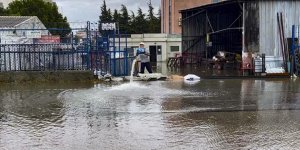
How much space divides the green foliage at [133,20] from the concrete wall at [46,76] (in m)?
74.3

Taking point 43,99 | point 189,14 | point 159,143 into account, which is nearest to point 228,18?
point 189,14

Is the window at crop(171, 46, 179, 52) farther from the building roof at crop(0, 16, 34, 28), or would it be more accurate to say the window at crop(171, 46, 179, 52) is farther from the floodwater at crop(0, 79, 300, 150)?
the floodwater at crop(0, 79, 300, 150)

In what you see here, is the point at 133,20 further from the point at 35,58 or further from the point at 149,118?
the point at 149,118

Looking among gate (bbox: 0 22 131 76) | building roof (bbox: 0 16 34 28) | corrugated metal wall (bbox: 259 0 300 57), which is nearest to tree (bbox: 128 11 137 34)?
building roof (bbox: 0 16 34 28)

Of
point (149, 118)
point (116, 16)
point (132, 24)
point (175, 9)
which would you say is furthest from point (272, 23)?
point (116, 16)

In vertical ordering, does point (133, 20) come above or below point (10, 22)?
above

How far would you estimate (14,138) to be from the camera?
8.44m

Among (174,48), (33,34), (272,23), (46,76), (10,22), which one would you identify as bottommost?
(46,76)

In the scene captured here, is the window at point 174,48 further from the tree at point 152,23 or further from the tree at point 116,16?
the tree at point 116,16

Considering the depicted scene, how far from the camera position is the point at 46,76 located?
19188 millimetres

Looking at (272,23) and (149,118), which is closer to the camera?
(149,118)

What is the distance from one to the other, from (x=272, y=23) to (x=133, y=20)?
7714 centimetres

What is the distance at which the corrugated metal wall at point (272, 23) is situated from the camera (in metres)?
24.6

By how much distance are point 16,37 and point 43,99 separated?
1135 cm
